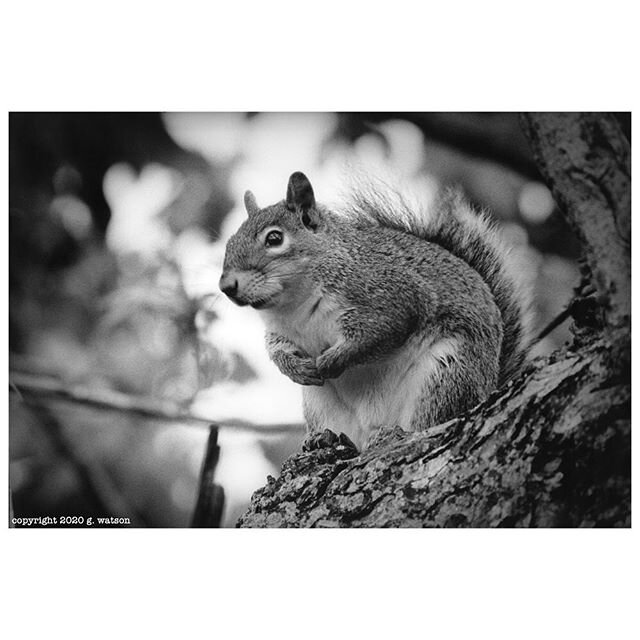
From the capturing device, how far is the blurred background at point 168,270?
3.38 metres

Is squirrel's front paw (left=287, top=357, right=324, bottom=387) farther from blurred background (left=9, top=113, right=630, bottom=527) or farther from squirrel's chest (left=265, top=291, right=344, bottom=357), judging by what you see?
blurred background (left=9, top=113, right=630, bottom=527)

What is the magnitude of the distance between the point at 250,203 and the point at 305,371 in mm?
733

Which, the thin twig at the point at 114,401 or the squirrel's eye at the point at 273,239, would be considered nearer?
the squirrel's eye at the point at 273,239

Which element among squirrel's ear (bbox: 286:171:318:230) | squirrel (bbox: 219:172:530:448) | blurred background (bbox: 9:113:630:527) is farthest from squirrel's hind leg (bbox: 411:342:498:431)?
squirrel's ear (bbox: 286:171:318:230)

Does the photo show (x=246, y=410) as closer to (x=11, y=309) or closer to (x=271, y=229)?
(x=271, y=229)

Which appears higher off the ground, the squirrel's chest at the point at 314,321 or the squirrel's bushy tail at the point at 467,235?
the squirrel's bushy tail at the point at 467,235

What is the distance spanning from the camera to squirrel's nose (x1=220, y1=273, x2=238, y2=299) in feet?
10.1

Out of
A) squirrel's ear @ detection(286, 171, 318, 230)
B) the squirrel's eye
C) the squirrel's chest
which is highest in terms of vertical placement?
squirrel's ear @ detection(286, 171, 318, 230)

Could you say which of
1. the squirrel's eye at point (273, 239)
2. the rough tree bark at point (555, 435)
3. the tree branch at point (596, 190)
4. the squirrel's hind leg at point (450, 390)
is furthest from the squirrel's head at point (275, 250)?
the tree branch at point (596, 190)

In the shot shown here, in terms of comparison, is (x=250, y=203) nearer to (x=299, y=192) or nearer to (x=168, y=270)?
(x=299, y=192)

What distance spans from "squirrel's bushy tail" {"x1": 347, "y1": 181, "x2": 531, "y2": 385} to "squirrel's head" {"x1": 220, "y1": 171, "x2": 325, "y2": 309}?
0.26m

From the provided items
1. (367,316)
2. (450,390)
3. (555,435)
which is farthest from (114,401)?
(555,435)

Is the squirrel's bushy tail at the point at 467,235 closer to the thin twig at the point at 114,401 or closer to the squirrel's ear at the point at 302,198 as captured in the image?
the squirrel's ear at the point at 302,198

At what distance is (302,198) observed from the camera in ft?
10.6
